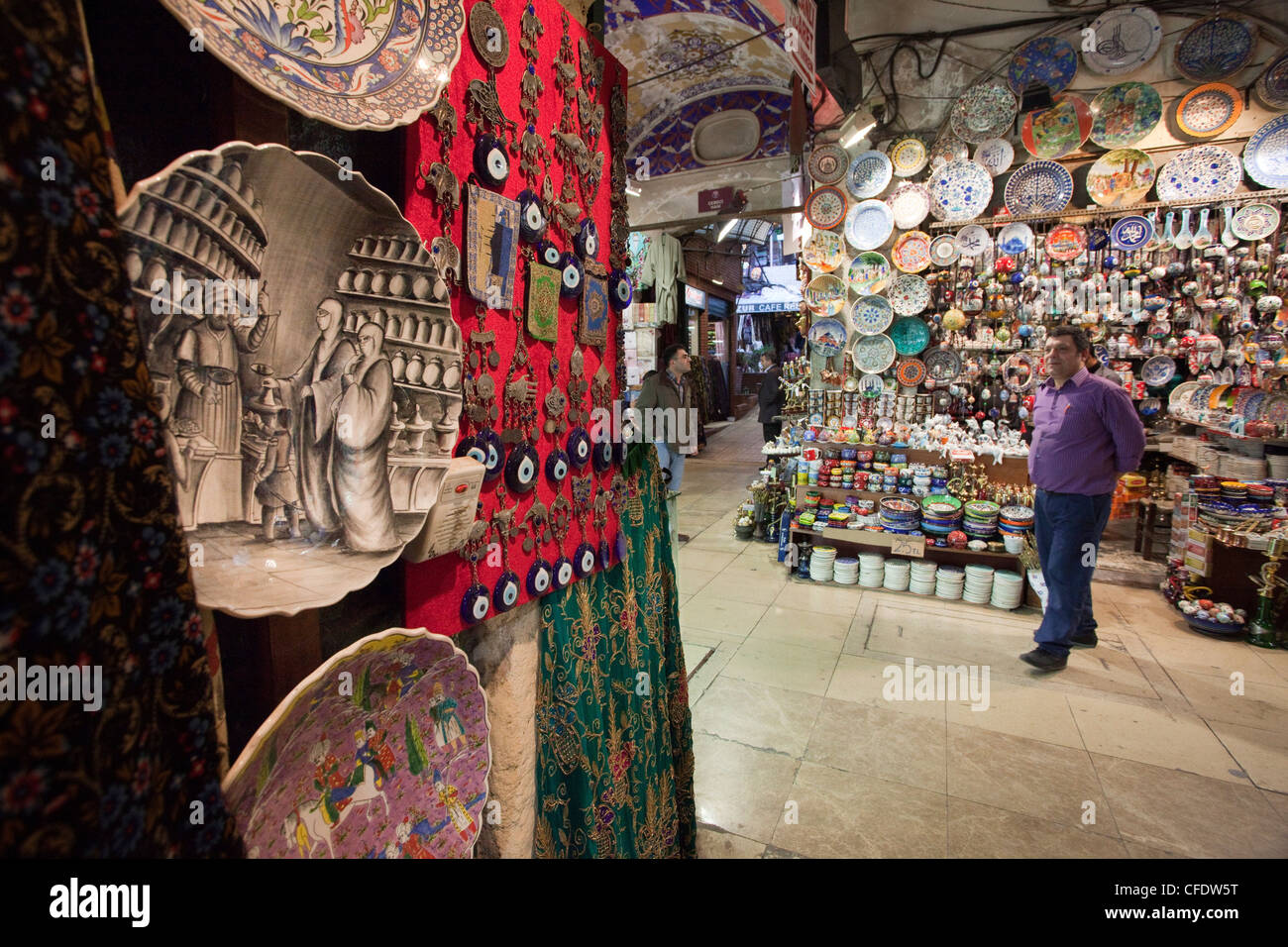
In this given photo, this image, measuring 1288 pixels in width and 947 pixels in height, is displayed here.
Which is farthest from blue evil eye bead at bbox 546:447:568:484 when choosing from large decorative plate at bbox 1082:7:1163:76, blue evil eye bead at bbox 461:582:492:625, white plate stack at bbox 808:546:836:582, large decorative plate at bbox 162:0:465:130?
large decorative plate at bbox 1082:7:1163:76

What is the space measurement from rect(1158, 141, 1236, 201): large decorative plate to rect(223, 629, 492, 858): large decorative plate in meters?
5.62

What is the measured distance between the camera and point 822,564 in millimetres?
4320

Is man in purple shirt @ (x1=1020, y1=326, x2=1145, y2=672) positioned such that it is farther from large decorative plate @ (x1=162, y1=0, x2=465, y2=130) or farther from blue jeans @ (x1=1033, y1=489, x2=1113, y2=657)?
large decorative plate @ (x1=162, y1=0, x2=465, y2=130)

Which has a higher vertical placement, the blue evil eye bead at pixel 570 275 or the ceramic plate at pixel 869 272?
the ceramic plate at pixel 869 272

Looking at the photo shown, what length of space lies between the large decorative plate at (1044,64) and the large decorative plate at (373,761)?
566cm

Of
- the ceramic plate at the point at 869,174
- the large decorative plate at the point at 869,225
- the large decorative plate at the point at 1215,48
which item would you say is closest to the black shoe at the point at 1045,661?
the large decorative plate at the point at 869,225

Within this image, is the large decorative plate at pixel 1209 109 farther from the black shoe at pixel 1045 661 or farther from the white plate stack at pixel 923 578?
the black shoe at pixel 1045 661

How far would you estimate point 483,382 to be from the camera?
1026mm

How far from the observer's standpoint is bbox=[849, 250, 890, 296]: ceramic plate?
15.4 ft

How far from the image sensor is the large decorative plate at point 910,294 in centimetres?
462

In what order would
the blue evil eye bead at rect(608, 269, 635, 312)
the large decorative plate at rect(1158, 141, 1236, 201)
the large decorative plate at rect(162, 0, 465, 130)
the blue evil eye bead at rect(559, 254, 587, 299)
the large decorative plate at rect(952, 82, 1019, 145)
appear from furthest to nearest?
the large decorative plate at rect(952, 82, 1019, 145)
the large decorative plate at rect(1158, 141, 1236, 201)
the blue evil eye bead at rect(608, 269, 635, 312)
the blue evil eye bead at rect(559, 254, 587, 299)
the large decorative plate at rect(162, 0, 465, 130)
